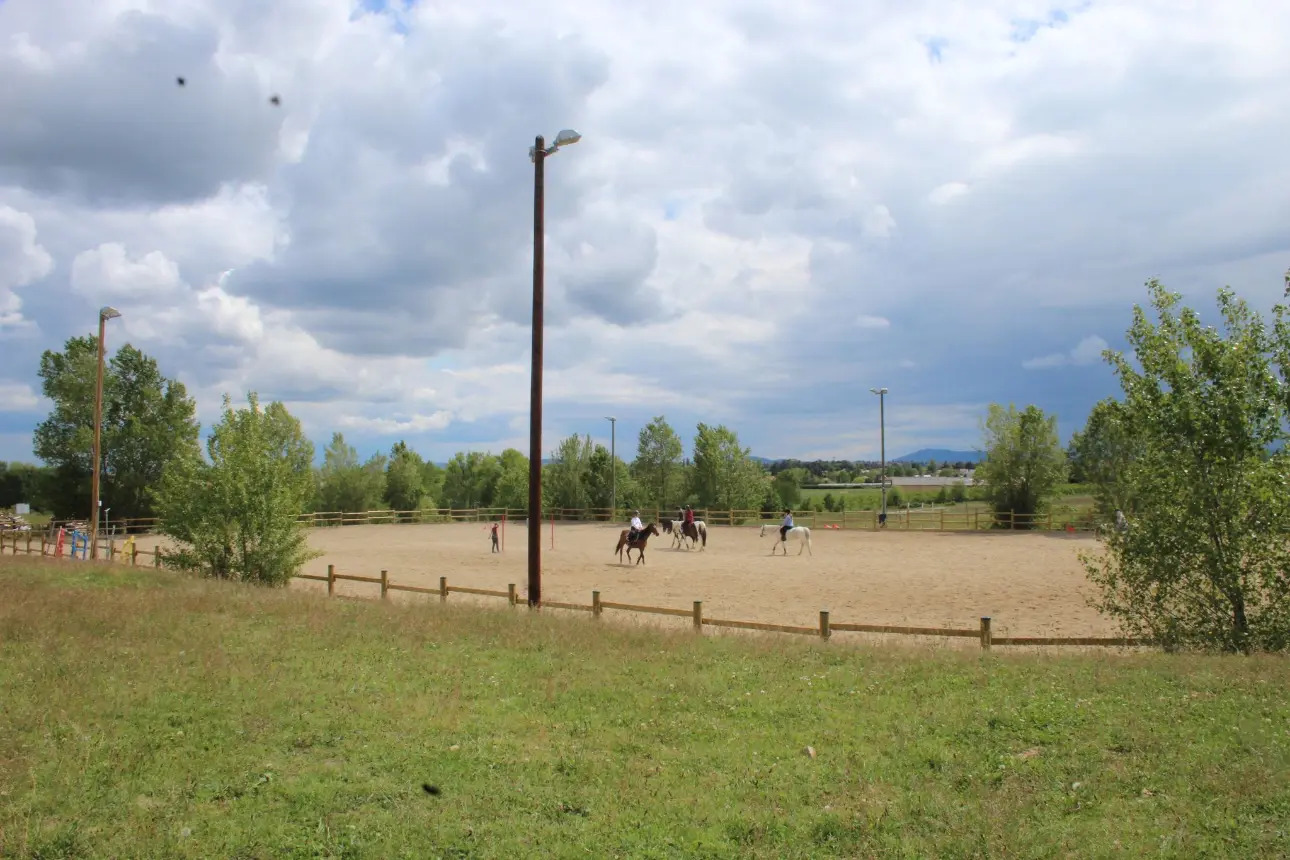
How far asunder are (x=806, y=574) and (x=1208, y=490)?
15.9m

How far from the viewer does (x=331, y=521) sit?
63.2 meters

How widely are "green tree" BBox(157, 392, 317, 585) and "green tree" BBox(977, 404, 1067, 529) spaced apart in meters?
50.3

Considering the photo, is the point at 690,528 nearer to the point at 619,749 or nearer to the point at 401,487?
the point at 619,749

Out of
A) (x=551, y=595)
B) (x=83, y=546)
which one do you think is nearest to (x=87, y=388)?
(x=83, y=546)

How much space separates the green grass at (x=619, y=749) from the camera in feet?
18.4

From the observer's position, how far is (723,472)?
272 ft

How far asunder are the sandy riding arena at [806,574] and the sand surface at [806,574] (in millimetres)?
49

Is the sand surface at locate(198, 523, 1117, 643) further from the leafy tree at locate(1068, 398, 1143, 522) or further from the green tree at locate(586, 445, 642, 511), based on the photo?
the green tree at locate(586, 445, 642, 511)

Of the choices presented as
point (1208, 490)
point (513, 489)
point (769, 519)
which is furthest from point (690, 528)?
point (513, 489)

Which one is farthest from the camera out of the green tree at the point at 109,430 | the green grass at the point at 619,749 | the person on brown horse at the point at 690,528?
the green tree at the point at 109,430

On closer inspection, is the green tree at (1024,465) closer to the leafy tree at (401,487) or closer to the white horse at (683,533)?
the white horse at (683,533)

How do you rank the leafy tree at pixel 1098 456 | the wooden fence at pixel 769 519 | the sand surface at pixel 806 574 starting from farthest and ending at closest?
the leafy tree at pixel 1098 456 < the wooden fence at pixel 769 519 < the sand surface at pixel 806 574

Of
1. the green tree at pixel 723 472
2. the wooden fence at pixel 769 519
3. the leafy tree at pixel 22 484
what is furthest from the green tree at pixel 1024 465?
the leafy tree at pixel 22 484

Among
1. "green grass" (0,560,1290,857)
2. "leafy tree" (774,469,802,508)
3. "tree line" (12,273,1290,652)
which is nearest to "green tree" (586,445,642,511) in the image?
"leafy tree" (774,469,802,508)
